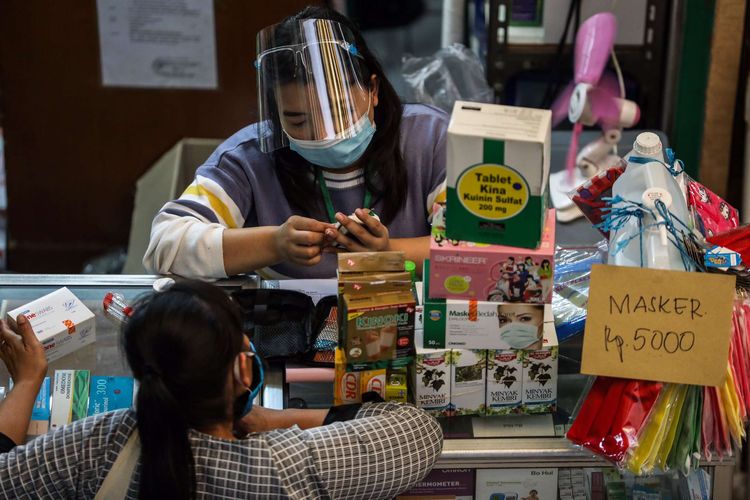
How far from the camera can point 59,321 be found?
6.59 feet

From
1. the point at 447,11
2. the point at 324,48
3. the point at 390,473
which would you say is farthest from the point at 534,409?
the point at 447,11

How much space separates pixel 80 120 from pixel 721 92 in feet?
8.50

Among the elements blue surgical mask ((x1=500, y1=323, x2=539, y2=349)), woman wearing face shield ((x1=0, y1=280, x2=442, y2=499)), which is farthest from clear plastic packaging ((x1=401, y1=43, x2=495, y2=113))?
woman wearing face shield ((x1=0, y1=280, x2=442, y2=499))

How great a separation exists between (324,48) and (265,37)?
0.46 feet

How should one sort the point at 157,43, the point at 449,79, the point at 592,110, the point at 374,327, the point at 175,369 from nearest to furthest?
1. the point at 175,369
2. the point at 374,327
3. the point at 592,110
4. the point at 449,79
5. the point at 157,43

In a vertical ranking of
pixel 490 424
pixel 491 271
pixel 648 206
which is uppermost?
pixel 648 206

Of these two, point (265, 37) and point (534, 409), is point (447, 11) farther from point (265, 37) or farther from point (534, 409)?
point (534, 409)

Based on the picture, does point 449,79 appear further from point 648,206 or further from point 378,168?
point 648,206

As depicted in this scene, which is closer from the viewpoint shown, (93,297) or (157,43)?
(93,297)

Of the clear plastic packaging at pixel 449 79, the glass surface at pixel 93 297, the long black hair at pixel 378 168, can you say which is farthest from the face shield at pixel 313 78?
the clear plastic packaging at pixel 449 79

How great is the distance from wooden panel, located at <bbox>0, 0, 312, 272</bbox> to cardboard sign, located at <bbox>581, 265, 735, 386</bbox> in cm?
Result: 264

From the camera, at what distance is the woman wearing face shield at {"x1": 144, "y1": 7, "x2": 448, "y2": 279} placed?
2146 mm

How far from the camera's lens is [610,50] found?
10.5 feet

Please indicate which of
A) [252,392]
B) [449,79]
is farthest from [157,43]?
[252,392]
